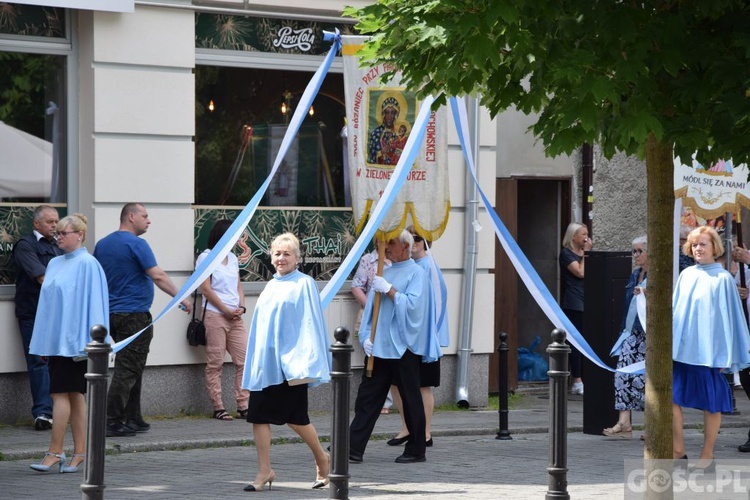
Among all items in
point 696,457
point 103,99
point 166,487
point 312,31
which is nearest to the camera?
point 166,487

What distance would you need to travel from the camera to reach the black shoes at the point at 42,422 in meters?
11.8

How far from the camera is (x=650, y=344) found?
22.5ft

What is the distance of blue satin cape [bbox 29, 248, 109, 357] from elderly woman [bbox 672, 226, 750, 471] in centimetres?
454

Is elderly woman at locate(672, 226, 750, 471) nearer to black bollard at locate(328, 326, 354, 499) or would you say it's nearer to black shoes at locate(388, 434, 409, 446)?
black shoes at locate(388, 434, 409, 446)

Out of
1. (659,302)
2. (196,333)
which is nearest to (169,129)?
(196,333)

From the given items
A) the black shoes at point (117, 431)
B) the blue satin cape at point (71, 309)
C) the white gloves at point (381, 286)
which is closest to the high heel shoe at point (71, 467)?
the blue satin cape at point (71, 309)

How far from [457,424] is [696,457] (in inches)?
101

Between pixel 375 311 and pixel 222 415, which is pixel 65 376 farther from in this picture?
pixel 222 415

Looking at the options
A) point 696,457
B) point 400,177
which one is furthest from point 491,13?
point 696,457

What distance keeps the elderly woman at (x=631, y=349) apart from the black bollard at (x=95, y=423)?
5929 mm

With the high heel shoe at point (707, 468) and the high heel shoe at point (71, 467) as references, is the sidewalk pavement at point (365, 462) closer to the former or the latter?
the high heel shoe at point (71, 467)

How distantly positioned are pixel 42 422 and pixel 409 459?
10.9ft

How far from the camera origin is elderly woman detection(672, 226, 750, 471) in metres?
10.9

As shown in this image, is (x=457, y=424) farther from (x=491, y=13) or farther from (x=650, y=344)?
(x=491, y=13)
